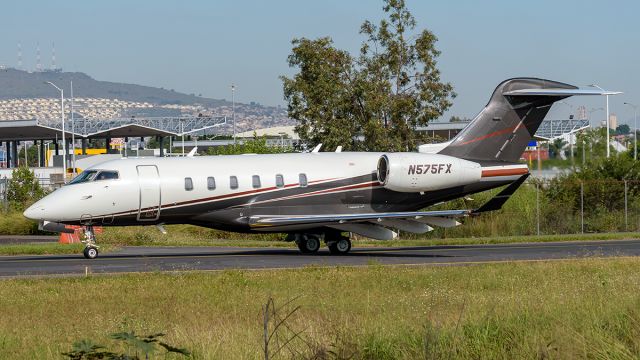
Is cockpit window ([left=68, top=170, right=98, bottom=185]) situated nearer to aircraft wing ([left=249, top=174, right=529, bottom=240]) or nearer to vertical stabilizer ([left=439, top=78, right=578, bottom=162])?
aircraft wing ([left=249, top=174, right=529, bottom=240])

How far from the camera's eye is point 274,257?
1150 inches

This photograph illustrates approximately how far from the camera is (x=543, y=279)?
66.6 feet

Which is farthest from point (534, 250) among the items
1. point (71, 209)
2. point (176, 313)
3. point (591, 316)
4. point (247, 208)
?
point (591, 316)

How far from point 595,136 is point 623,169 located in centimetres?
3318

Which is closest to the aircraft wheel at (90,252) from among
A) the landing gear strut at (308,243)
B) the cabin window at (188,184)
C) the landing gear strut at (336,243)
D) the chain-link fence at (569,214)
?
the cabin window at (188,184)

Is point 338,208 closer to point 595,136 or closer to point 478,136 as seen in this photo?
point 478,136

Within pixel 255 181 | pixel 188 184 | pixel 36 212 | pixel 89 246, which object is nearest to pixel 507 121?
pixel 255 181

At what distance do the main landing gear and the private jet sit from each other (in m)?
0.03

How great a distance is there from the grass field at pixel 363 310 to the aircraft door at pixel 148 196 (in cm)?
618

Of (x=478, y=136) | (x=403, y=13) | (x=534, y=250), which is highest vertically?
(x=403, y=13)

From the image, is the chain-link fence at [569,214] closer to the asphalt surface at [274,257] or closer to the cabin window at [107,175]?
the asphalt surface at [274,257]

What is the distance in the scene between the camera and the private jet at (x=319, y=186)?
93.5 feet

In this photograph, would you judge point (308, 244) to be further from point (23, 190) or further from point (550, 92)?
point (23, 190)

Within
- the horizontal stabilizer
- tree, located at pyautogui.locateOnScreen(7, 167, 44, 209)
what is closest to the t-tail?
the horizontal stabilizer
